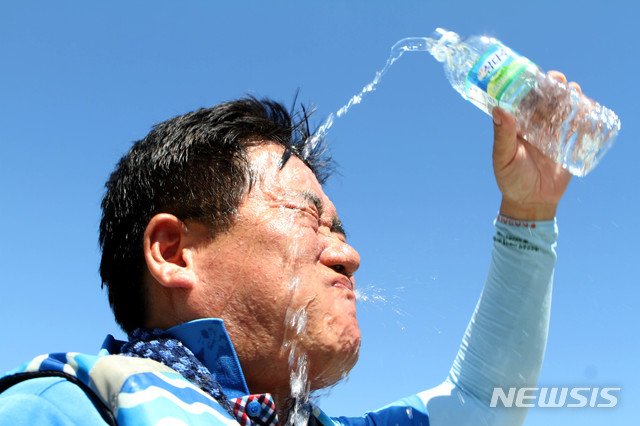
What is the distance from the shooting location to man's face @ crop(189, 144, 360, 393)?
105 inches

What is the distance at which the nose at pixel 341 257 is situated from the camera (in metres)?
2.88

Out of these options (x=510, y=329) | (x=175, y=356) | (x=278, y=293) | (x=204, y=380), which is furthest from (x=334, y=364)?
(x=510, y=329)

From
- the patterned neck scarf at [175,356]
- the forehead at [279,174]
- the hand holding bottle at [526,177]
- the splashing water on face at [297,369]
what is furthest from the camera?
the hand holding bottle at [526,177]

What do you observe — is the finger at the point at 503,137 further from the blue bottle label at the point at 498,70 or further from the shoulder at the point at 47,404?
the shoulder at the point at 47,404

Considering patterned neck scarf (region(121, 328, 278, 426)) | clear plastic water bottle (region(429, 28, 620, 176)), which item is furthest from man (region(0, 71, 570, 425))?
clear plastic water bottle (region(429, 28, 620, 176))

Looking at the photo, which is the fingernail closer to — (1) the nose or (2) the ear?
(1) the nose

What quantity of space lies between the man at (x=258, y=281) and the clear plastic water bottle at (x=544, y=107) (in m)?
0.19

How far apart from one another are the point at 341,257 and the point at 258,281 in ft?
1.53

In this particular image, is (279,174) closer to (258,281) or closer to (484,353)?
(258,281)

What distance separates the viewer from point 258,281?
2680 millimetres

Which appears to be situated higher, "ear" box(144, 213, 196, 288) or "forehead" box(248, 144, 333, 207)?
"forehead" box(248, 144, 333, 207)

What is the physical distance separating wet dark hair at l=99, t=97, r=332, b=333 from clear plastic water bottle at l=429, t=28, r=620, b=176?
119cm

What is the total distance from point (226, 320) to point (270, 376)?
35 centimetres

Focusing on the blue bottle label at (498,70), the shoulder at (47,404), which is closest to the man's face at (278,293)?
the shoulder at (47,404)
